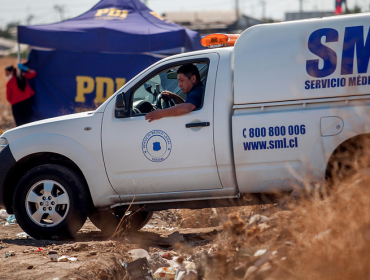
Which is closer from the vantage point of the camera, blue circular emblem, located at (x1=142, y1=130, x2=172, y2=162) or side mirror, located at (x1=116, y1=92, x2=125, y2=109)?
blue circular emblem, located at (x1=142, y1=130, x2=172, y2=162)

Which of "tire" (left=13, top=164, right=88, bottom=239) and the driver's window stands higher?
the driver's window

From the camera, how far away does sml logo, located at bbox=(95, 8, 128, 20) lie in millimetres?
12930

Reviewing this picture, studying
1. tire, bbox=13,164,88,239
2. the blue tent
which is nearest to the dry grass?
tire, bbox=13,164,88,239

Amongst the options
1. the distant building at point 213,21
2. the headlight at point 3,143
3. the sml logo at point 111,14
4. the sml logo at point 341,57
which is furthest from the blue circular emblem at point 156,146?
the distant building at point 213,21

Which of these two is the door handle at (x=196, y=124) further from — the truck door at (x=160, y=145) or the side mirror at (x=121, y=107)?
the side mirror at (x=121, y=107)

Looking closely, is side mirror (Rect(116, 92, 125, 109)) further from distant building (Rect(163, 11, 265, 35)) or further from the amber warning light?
distant building (Rect(163, 11, 265, 35))

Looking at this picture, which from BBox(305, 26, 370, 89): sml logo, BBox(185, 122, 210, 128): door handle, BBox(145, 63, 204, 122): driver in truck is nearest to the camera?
BBox(305, 26, 370, 89): sml logo

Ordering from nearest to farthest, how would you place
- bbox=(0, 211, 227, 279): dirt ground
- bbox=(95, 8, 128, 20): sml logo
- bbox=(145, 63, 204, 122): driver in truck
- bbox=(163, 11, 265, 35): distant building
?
bbox=(0, 211, 227, 279): dirt ground < bbox=(145, 63, 204, 122): driver in truck < bbox=(95, 8, 128, 20): sml logo < bbox=(163, 11, 265, 35): distant building

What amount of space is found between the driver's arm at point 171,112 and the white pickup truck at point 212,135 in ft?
0.19

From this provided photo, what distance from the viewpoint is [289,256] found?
3.41m

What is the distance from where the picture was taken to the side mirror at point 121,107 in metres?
5.23

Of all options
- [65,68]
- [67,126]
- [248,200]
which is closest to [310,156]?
[248,200]

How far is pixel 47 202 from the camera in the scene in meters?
5.51

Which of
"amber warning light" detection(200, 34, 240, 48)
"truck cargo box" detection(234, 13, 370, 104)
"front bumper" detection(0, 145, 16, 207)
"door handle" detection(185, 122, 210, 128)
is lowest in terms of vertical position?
"front bumper" detection(0, 145, 16, 207)
